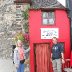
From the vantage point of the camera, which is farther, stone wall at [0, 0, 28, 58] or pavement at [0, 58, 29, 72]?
stone wall at [0, 0, 28, 58]

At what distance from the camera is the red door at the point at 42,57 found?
1962 centimetres

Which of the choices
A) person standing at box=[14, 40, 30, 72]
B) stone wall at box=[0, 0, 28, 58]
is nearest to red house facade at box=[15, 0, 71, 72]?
stone wall at box=[0, 0, 28, 58]

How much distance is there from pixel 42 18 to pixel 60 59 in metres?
3.20

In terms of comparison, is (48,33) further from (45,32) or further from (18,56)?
(18,56)

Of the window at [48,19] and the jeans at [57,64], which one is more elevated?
the window at [48,19]

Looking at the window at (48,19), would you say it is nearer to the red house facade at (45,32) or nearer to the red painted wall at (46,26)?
the red house facade at (45,32)

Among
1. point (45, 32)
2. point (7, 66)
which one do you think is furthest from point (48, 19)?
point (7, 66)

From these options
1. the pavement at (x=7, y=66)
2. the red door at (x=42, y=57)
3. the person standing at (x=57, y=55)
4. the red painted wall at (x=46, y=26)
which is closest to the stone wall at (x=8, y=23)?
the pavement at (x=7, y=66)

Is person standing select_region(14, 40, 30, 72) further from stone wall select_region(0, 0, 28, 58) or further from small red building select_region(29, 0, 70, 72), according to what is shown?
stone wall select_region(0, 0, 28, 58)

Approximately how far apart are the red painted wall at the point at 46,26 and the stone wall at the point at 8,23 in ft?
2.38

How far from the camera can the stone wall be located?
20016mm

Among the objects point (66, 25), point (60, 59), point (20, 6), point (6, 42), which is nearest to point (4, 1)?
point (20, 6)

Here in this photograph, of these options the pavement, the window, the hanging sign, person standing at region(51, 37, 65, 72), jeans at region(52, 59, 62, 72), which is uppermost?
the window

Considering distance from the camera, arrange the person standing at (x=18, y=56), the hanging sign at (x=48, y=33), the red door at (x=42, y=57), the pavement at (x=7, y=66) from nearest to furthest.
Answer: the person standing at (x=18, y=56)
the hanging sign at (x=48, y=33)
the red door at (x=42, y=57)
the pavement at (x=7, y=66)
